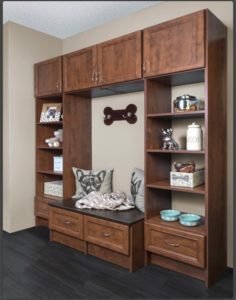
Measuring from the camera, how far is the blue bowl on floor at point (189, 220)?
2.17m

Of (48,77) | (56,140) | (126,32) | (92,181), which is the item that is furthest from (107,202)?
(126,32)

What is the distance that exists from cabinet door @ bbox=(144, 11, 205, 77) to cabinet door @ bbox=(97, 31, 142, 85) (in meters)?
0.10

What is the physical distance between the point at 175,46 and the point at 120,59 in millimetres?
587

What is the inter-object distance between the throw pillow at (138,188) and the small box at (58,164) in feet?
3.43

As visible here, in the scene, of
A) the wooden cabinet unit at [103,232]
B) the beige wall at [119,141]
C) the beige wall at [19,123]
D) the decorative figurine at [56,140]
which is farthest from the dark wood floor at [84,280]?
the decorative figurine at [56,140]

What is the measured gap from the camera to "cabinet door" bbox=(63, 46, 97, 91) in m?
2.73

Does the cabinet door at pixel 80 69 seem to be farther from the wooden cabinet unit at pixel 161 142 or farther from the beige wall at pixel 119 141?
the beige wall at pixel 119 141

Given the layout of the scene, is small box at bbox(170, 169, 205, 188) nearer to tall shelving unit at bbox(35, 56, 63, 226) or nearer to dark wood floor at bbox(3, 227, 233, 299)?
dark wood floor at bbox(3, 227, 233, 299)

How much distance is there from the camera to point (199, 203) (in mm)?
2457

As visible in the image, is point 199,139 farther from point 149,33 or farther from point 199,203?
point 149,33

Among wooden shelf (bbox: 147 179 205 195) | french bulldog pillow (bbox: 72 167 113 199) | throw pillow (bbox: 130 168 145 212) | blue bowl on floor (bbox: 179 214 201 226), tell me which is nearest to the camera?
wooden shelf (bbox: 147 179 205 195)

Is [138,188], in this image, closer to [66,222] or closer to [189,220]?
[189,220]

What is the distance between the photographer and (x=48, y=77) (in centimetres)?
321

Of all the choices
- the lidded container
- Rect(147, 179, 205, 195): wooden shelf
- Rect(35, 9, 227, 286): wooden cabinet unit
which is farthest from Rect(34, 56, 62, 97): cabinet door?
Rect(147, 179, 205, 195): wooden shelf
